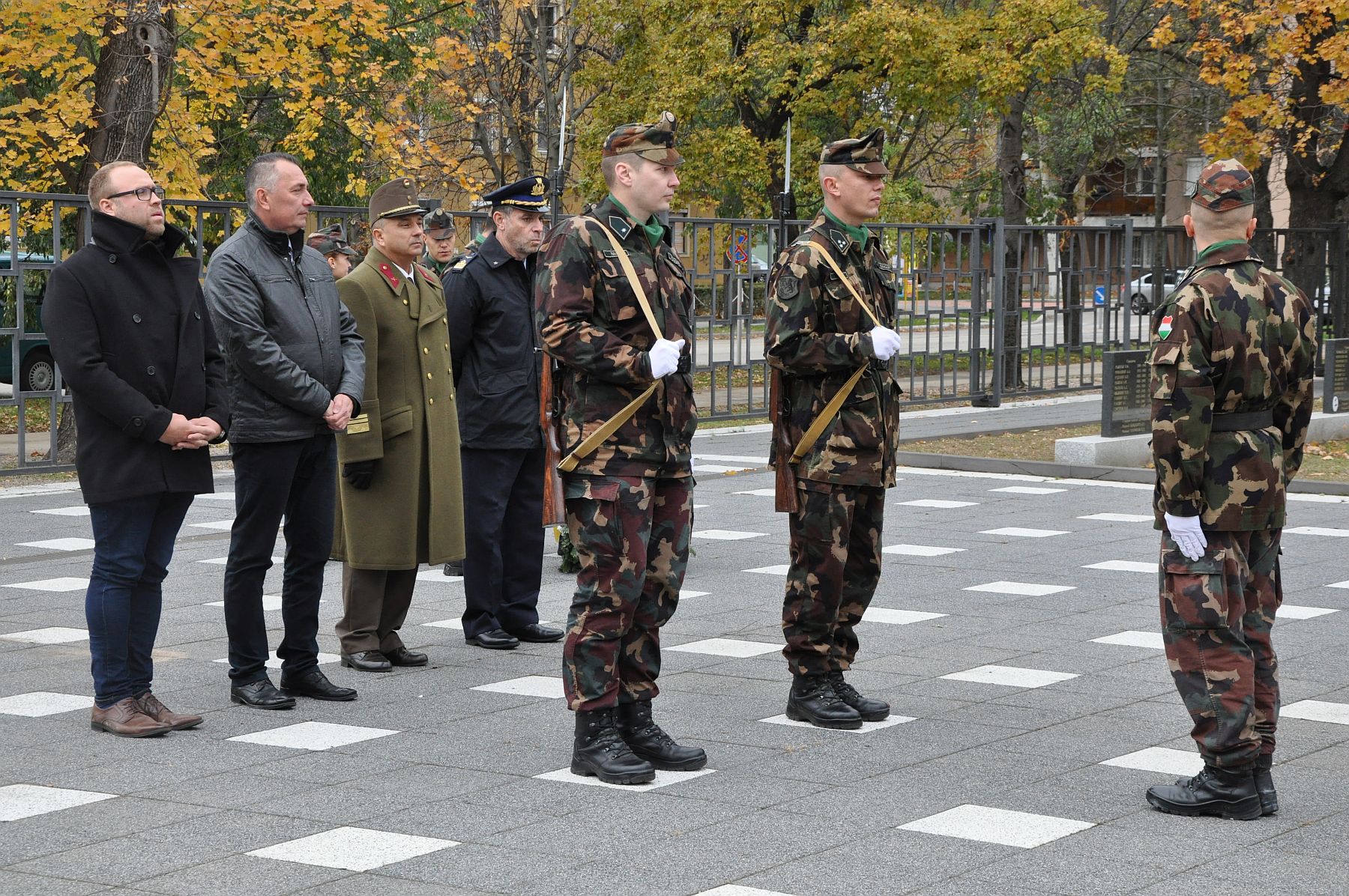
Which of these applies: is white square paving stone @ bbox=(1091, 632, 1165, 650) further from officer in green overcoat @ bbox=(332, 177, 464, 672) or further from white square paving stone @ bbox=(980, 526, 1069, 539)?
white square paving stone @ bbox=(980, 526, 1069, 539)

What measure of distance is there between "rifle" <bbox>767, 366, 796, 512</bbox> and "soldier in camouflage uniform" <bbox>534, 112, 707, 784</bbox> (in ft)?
2.07

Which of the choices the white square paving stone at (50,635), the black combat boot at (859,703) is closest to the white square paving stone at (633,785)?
the black combat boot at (859,703)

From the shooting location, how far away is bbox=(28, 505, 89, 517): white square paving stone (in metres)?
12.2

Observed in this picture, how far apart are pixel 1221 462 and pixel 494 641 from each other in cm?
356

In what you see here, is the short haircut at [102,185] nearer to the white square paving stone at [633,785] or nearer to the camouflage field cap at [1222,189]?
the white square paving stone at [633,785]

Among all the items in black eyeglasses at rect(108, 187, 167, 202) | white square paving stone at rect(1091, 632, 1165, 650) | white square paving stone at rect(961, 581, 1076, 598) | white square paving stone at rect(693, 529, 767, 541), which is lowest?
white square paving stone at rect(961, 581, 1076, 598)

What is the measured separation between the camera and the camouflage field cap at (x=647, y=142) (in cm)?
546

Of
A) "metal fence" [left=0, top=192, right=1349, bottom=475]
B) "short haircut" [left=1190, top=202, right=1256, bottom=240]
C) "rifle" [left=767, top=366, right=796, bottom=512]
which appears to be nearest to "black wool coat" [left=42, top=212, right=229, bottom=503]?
"rifle" [left=767, top=366, right=796, bottom=512]

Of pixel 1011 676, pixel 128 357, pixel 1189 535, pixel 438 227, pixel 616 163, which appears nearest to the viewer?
pixel 1189 535

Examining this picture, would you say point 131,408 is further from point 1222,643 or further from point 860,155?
point 1222,643

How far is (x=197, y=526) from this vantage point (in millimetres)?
11609

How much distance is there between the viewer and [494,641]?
7656 mm

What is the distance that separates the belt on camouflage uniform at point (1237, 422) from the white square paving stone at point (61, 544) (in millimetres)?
7464

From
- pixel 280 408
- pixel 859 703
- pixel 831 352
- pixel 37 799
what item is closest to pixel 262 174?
pixel 280 408
